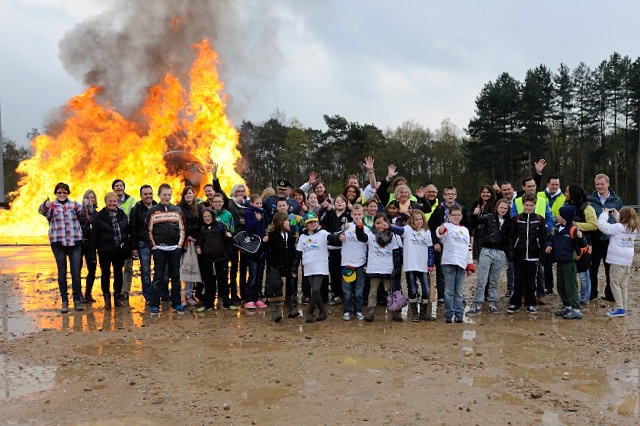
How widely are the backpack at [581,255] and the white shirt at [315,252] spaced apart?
3.62 meters

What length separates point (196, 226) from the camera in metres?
8.30

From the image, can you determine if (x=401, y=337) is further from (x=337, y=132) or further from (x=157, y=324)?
(x=337, y=132)

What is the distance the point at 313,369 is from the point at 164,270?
11.8 ft

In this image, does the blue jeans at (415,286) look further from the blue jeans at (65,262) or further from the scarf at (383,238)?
the blue jeans at (65,262)

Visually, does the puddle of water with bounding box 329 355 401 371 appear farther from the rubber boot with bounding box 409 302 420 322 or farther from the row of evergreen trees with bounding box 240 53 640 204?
the row of evergreen trees with bounding box 240 53 640 204

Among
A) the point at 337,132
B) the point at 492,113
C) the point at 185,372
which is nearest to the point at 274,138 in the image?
the point at 337,132

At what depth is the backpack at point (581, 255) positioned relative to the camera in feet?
25.0

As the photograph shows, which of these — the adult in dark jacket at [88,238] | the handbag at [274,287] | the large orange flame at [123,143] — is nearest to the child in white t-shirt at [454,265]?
the handbag at [274,287]

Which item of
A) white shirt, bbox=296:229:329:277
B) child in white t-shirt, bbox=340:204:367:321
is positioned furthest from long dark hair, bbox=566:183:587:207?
white shirt, bbox=296:229:329:277

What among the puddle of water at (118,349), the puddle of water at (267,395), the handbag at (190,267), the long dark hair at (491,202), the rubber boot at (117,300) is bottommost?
the puddle of water at (267,395)

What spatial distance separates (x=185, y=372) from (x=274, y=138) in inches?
1820

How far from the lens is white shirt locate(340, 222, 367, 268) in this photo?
7.59 meters

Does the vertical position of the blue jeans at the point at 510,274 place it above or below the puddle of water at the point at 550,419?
above

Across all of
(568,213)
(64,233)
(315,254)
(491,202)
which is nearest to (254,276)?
(315,254)
